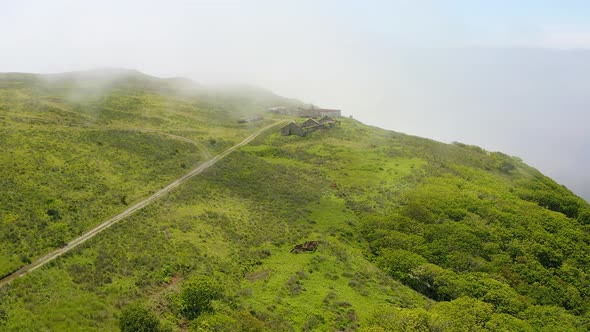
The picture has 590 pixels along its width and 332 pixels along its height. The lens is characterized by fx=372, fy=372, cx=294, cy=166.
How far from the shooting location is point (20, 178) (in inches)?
1991

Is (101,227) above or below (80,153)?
below

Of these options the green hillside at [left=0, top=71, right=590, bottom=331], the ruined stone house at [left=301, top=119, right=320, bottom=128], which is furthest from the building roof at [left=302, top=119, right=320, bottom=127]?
the green hillside at [left=0, top=71, right=590, bottom=331]

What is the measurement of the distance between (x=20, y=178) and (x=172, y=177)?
22946mm

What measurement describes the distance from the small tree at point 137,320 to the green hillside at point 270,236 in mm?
113

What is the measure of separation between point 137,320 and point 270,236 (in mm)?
25256

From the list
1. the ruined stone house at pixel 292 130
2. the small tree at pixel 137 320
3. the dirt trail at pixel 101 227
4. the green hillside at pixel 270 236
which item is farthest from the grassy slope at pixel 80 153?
the small tree at pixel 137 320

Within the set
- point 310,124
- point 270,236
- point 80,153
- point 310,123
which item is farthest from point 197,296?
point 310,123

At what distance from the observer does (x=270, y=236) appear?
53594 mm

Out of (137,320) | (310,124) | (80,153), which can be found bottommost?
(137,320)

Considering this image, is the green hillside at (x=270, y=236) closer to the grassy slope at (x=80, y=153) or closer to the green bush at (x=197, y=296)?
the green bush at (x=197, y=296)

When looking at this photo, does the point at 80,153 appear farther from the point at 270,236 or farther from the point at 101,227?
the point at 270,236

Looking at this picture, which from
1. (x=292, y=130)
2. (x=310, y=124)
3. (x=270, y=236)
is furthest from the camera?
(x=310, y=124)

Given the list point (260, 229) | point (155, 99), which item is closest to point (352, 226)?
point (260, 229)

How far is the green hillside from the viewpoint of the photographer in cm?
3519
